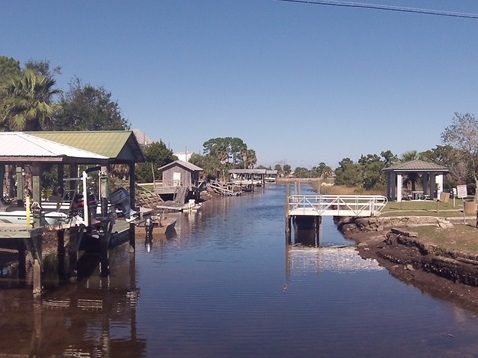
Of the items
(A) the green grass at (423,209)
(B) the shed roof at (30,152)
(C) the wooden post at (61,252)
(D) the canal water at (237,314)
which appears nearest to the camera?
(D) the canal water at (237,314)

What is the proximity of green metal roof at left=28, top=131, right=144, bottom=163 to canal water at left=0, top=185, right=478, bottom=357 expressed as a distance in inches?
212

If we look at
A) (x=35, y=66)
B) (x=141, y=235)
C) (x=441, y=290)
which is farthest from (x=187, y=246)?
(x=35, y=66)

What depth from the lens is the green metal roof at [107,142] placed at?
26.2 m

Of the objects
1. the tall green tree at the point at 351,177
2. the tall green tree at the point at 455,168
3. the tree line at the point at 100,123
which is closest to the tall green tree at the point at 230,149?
the tree line at the point at 100,123

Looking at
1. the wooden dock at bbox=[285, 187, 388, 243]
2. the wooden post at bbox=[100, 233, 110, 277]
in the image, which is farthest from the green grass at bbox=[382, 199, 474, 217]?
the wooden post at bbox=[100, 233, 110, 277]

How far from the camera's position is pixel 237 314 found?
17.1 meters

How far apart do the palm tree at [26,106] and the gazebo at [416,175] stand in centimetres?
Answer: 2936

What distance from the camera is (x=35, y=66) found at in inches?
2808

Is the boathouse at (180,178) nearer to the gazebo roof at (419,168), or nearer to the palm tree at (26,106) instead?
the palm tree at (26,106)

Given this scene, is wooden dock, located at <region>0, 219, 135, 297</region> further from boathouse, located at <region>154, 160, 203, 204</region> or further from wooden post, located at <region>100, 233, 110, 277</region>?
boathouse, located at <region>154, 160, 203, 204</region>

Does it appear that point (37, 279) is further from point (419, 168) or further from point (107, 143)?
point (419, 168)

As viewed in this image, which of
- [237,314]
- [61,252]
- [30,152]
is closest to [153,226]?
[61,252]

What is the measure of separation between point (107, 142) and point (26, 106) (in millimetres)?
19780

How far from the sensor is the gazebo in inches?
1651
